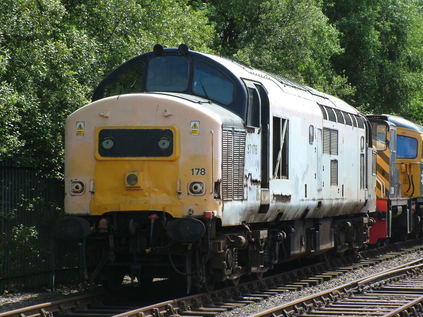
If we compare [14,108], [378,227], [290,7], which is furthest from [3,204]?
[290,7]

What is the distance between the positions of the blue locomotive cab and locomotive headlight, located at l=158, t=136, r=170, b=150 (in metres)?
1.24

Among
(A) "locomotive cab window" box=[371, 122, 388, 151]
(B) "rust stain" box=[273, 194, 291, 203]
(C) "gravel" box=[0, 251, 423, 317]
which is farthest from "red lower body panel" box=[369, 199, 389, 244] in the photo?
(B) "rust stain" box=[273, 194, 291, 203]

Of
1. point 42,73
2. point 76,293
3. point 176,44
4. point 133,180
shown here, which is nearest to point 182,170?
point 133,180

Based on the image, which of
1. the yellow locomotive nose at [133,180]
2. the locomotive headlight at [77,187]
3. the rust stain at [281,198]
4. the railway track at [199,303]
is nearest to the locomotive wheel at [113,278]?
the railway track at [199,303]

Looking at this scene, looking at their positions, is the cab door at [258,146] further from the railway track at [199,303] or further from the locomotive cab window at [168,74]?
the railway track at [199,303]

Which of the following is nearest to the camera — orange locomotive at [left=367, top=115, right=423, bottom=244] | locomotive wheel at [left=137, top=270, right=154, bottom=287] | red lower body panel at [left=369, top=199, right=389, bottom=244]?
locomotive wheel at [left=137, top=270, right=154, bottom=287]

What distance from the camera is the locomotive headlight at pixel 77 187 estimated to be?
39.7 feet

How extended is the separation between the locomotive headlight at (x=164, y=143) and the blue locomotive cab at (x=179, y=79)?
1239 mm

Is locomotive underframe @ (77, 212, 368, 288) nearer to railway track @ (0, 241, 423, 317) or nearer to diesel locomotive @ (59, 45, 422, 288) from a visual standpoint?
diesel locomotive @ (59, 45, 422, 288)

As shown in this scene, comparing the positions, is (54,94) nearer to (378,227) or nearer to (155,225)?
(155,225)

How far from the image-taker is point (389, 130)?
23188mm

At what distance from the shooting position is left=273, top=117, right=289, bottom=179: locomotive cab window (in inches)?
540

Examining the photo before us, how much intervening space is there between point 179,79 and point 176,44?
6441mm

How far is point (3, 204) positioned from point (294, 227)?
4992mm
